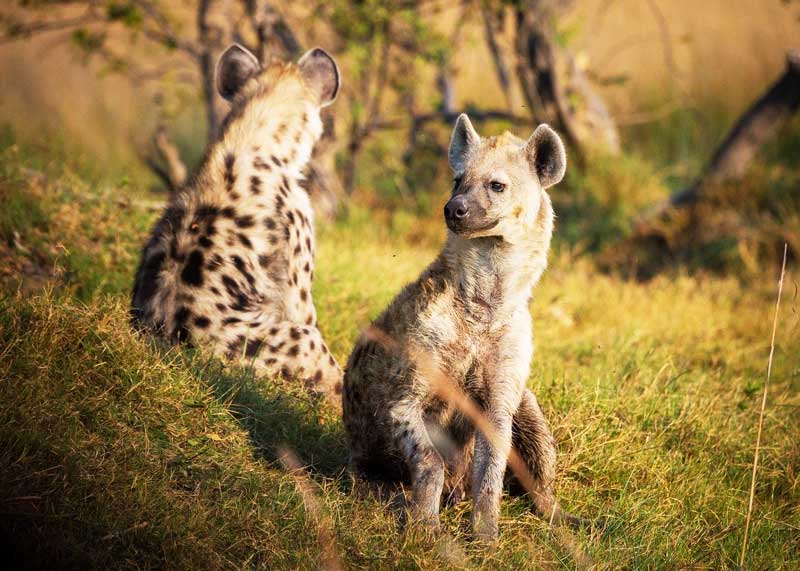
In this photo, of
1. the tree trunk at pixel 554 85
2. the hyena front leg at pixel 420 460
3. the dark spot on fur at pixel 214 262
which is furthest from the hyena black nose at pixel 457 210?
the tree trunk at pixel 554 85

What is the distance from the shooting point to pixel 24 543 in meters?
2.84

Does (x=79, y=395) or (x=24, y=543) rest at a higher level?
(x=79, y=395)

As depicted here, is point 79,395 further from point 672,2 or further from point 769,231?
point 672,2

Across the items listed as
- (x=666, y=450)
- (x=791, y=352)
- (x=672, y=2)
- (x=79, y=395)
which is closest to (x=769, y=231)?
(x=791, y=352)

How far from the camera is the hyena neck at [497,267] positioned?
334cm

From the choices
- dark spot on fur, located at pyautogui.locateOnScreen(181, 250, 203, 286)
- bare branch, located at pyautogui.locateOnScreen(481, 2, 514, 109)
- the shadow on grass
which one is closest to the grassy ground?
the shadow on grass

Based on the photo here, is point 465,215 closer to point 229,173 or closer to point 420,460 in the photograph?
point 420,460

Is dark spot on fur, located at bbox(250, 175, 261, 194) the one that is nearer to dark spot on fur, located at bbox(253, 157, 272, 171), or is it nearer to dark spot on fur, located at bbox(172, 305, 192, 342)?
dark spot on fur, located at bbox(253, 157, 272, 171)

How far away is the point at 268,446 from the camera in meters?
3.69

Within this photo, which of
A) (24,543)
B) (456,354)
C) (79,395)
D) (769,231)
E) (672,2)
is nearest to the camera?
(24,543)

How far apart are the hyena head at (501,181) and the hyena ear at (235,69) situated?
1.91 meters

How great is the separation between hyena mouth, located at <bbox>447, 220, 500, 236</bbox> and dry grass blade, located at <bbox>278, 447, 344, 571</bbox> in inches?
41.2

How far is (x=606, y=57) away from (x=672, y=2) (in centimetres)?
256

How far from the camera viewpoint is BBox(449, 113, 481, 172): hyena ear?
3.52m
